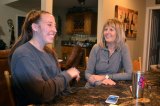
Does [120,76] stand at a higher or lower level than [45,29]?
lower

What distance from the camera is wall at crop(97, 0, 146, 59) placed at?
11.4 feet

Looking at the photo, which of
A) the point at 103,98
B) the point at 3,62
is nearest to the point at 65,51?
the point at 3,62

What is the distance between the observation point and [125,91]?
1186 mm

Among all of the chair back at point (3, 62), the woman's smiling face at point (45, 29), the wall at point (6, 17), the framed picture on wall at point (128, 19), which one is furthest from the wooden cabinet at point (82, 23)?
the woman's smiling face at point (45, 29)

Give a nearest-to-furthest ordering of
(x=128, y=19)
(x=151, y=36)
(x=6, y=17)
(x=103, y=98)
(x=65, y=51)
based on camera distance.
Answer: (x=103, y=98) < (x=128, y=19) < (x=151, y=36) < (x=6, y=17) < (x=65, y=51)

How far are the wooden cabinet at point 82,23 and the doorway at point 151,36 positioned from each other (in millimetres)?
1962

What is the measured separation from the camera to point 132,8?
4.30m

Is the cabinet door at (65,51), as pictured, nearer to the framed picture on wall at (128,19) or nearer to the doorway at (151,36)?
the doorway at (151,36)

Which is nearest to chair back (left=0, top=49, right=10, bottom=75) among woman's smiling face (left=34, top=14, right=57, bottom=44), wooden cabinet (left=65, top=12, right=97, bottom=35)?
woman's smiling face (left=34, top=14, right=57, bottom=44)

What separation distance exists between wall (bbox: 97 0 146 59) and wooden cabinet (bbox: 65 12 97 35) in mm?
1935

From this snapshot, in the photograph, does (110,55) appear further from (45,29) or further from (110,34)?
(45,29)


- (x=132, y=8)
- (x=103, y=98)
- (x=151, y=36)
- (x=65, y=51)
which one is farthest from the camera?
(x=65, y=51)

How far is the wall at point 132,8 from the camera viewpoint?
3.47 metres

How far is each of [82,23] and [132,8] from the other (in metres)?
2.43
